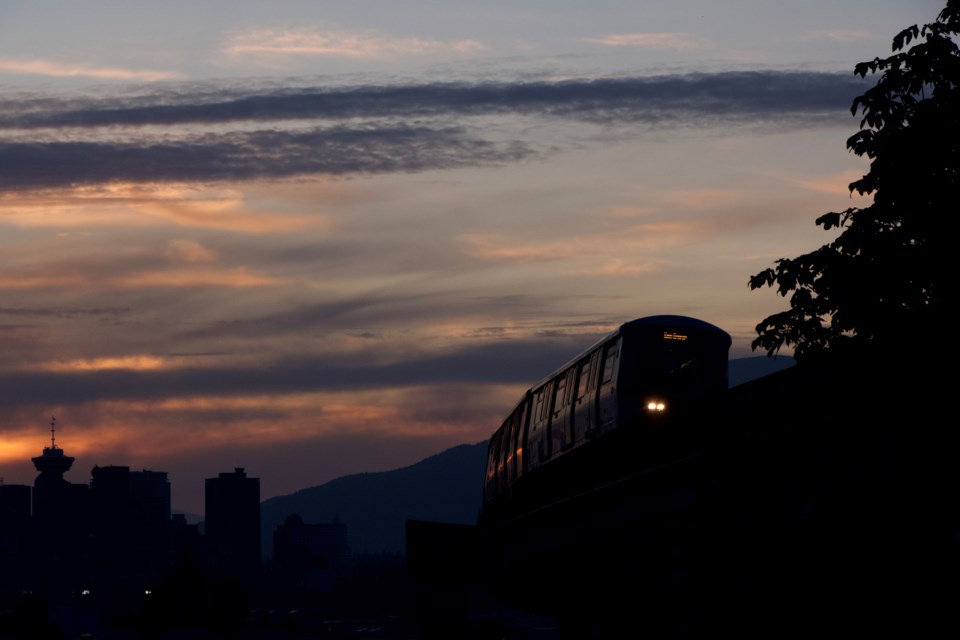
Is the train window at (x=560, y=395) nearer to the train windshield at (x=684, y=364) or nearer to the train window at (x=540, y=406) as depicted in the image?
the train window at (x=540, y=406)

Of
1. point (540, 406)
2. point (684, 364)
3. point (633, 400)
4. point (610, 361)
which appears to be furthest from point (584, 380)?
point (540, 406)

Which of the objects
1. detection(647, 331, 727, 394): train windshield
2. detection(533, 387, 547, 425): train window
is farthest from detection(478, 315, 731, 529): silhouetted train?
detection(533, 387, 547, 425): train window

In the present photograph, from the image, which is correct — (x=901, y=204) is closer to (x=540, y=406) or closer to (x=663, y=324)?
(x=663, y=324)

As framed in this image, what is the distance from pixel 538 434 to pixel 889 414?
65.6ft

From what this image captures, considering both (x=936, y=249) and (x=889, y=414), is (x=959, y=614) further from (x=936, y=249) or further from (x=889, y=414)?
(x=936, y=249)

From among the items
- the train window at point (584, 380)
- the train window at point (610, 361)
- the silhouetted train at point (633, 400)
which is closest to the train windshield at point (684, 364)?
the silhouetted train at point (633, 400)

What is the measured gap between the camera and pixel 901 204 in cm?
2800

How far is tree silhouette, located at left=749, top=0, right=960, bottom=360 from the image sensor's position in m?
27.5

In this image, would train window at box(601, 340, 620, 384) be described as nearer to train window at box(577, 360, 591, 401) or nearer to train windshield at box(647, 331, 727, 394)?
train windshield at box(647, 331, 727, 394)

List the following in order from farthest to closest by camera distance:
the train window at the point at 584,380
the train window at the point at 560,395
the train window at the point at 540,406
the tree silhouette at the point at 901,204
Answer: the train window at the point at 540,406
the train window at the point at 560,395
the train window at the point at 584,380
the tree silhouette at the point at 901,204

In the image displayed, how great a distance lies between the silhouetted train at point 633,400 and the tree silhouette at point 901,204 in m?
3.23

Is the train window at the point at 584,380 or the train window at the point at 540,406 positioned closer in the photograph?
the train window at the point at 584,380

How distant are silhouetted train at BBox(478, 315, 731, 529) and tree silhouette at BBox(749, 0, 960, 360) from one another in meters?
3.23

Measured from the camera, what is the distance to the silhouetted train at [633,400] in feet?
98.4
